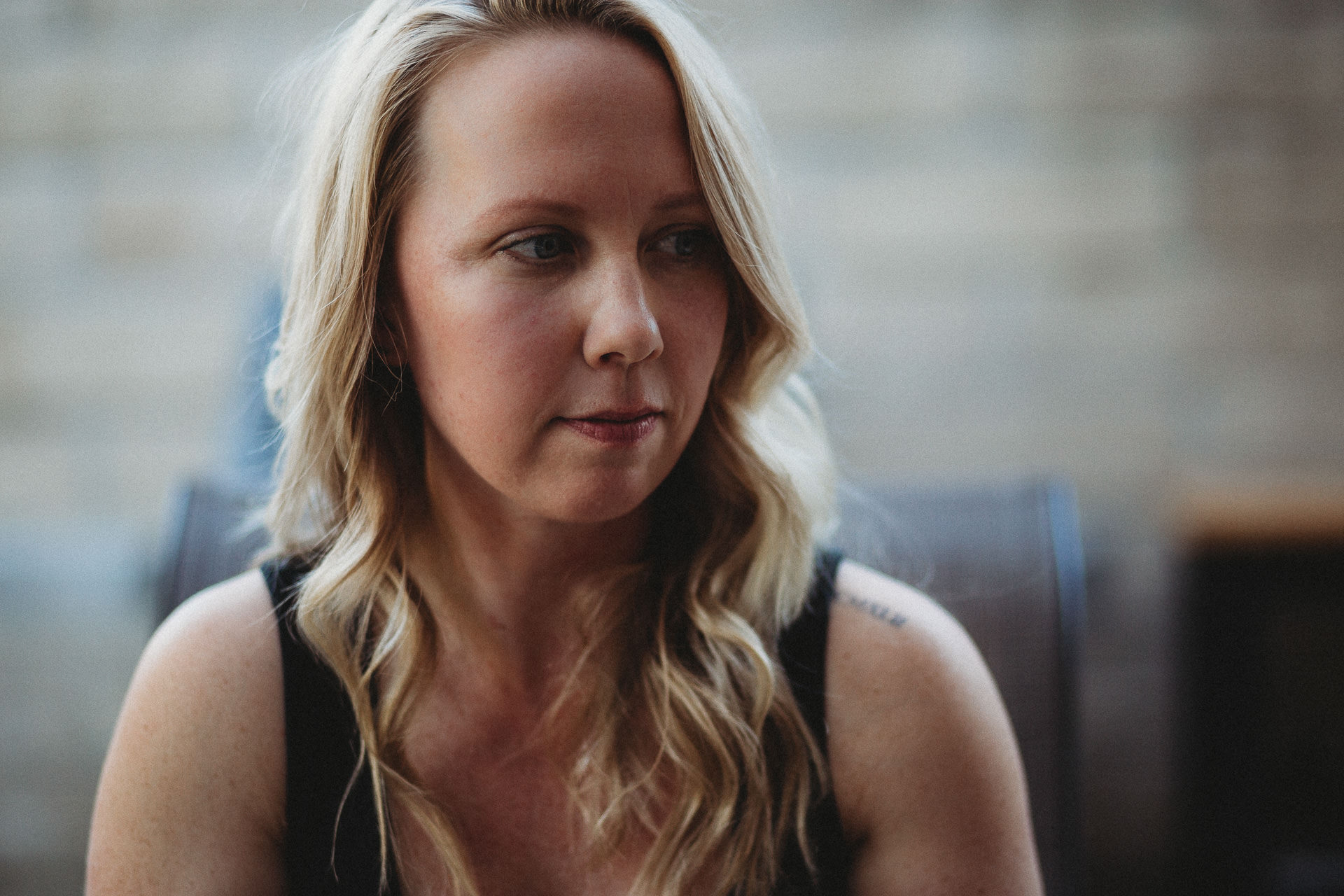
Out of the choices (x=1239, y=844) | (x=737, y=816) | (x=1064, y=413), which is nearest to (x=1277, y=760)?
(x=1239, y=844)

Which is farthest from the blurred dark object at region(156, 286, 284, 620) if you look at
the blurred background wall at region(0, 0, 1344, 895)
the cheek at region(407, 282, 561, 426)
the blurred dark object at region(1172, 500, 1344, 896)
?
the blurred dark object at region(1172, 500, 1344, 896)

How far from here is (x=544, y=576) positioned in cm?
106

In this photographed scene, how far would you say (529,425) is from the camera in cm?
91

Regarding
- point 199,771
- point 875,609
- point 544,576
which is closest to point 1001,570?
point 875,609

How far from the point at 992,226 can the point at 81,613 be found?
1861 millimetres

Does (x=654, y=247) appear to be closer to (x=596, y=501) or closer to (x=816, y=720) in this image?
(x=596, y=501)

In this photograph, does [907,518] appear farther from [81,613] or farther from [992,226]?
Answer: [81,613]

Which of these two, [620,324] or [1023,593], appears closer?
[620,324]

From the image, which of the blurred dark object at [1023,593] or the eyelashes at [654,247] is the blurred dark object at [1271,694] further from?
the eyelashes at [654,247]

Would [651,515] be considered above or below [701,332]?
below

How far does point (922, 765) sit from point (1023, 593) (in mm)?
333

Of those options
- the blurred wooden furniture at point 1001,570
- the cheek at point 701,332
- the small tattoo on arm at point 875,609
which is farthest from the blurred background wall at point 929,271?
the cheek at point 701,332

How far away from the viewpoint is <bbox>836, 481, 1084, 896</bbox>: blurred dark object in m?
1.22

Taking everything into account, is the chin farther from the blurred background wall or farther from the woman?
the blurred background wall
